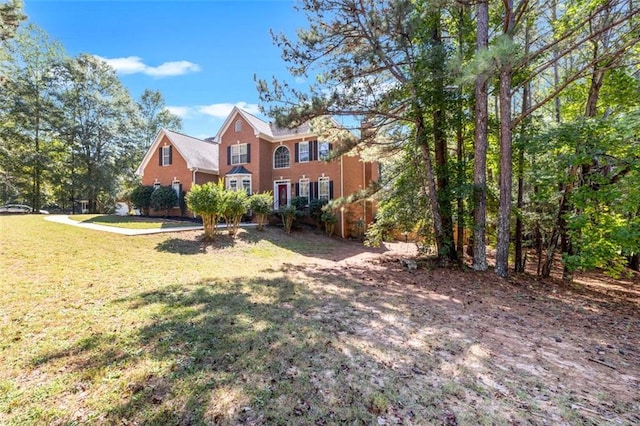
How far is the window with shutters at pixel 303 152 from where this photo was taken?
18.5m

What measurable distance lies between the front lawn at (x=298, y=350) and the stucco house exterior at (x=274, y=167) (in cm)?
1139

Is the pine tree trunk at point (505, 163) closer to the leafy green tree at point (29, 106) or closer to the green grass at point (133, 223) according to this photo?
the green grass at point (133, 223)

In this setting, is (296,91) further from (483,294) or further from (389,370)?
(389,370)

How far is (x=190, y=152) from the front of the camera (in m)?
20.4

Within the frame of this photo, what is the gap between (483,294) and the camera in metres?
6.23

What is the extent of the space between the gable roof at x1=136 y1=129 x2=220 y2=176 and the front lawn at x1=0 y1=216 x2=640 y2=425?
13.6 metres

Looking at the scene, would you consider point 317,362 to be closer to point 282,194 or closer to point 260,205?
point 260,205

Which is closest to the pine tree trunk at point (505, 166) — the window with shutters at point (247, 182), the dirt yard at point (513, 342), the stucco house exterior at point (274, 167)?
the dirt yard at point (513, 342)

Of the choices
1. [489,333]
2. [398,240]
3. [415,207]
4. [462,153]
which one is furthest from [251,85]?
[398,240]

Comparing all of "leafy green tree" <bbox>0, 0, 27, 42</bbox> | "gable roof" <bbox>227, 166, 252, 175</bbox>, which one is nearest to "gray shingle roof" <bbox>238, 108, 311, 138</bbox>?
"gable roof" <bbox>227, 166, 252, 175</bbox>

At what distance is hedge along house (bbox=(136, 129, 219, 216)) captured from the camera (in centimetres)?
1958

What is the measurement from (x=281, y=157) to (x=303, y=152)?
1.81 meters

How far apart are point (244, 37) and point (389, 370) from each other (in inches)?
488

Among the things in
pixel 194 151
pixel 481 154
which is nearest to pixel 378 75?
pixel 481 154
